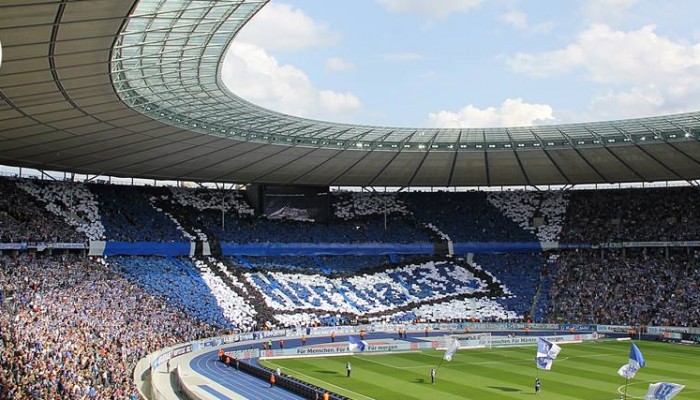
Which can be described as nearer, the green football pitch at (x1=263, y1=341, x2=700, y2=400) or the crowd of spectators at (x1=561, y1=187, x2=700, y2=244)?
the green football pitch at (x1=263, y1=341, x2=700, y2=400)

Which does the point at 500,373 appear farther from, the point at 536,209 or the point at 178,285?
the point at 536,209

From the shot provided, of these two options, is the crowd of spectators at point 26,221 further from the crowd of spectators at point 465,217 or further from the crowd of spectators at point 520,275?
the crowd of spectators at point 520,275

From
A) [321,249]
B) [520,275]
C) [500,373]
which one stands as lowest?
[500,373]

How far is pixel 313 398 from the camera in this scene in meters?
34.1

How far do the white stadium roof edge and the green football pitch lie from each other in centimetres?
1422

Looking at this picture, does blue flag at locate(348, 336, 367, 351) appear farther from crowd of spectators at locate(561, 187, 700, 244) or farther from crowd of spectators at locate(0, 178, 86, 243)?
crowd of spectators at locate(561, 187, 700, 244)

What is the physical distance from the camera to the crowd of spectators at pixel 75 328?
2438 cm

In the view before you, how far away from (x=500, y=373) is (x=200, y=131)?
22.5m

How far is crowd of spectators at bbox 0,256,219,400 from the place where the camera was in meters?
24.4

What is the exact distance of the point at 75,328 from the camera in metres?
36.7

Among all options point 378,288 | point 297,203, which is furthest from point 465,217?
point 297,203

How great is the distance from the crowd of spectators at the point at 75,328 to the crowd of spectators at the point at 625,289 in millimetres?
29715

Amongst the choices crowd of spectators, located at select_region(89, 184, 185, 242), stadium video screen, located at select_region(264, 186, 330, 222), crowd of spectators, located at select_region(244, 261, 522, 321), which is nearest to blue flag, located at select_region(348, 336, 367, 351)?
crowd of spectators, located at select_region(244, 261, 522, 321)

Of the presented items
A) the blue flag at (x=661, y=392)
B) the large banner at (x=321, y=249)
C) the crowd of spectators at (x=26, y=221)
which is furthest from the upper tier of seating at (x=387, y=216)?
the blue flag at (x=661, y=392)
